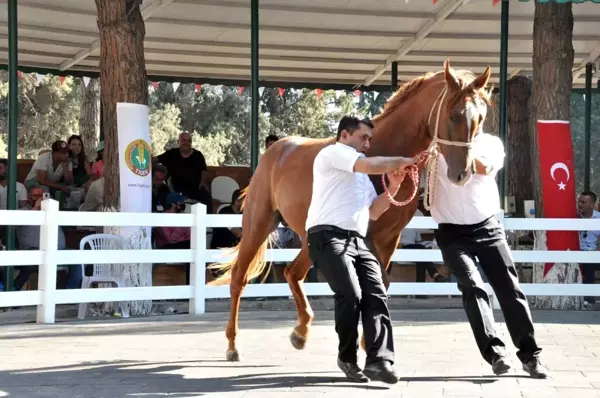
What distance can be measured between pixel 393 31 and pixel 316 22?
154 cm

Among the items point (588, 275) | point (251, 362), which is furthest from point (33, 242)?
point (588, 275)

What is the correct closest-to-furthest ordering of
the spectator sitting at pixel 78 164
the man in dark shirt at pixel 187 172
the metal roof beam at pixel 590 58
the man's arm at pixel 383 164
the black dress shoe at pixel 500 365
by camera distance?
the man's arm at pixel 383 164, the black dress shoe at pixel 500 365, the spectator sitting at pixel 78 164, the man in dark shirt at pixel 187 172, the metal roof beam at pixel 590 58

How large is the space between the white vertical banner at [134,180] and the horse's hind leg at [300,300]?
167 inches

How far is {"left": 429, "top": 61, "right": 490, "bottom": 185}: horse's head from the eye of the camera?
640 cm

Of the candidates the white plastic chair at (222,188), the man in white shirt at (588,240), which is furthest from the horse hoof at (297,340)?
the white plastic chair at (222,188)

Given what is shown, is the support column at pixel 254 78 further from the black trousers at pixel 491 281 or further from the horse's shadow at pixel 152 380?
the black trousers at pixel 491 281

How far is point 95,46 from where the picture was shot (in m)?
18.2

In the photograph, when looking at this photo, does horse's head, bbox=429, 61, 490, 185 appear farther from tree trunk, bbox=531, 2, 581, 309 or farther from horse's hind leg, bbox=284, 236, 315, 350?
tree trunk, bbox=531, 2, 581, 309

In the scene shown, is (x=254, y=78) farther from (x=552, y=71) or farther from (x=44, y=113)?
(x=44, y=113)

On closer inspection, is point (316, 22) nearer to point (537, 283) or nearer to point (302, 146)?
point (537, 283)

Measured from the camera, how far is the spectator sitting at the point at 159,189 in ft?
47.7

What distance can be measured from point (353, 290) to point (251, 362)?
1.69m

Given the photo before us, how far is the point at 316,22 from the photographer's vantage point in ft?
56.1

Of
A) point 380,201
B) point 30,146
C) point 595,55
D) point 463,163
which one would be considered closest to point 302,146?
point 380,201
